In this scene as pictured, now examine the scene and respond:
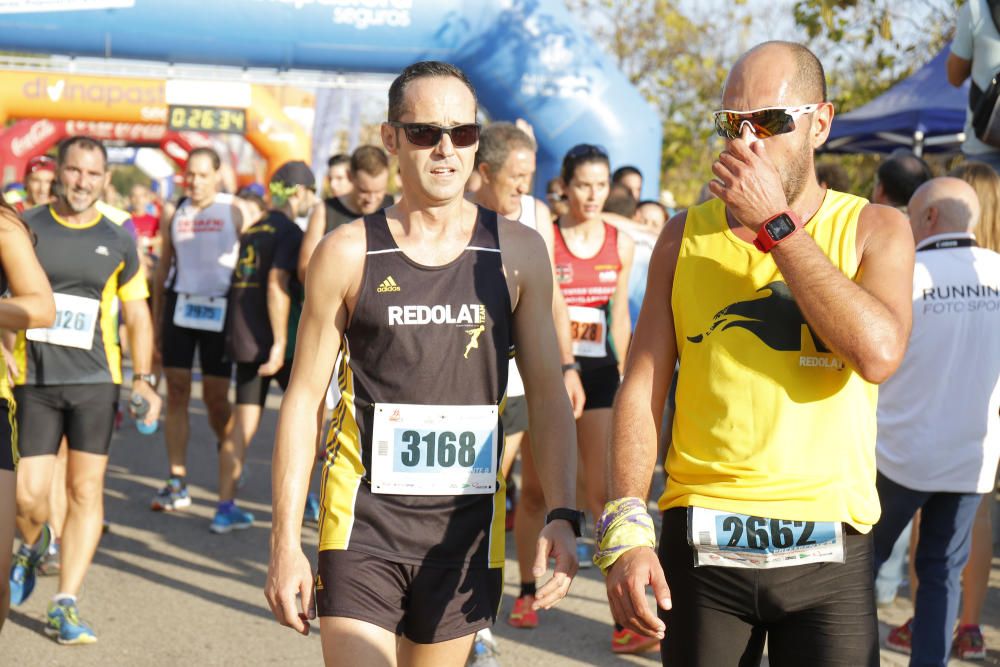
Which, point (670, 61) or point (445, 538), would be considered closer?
point (445, 538)

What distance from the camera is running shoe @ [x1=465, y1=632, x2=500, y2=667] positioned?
5.23m

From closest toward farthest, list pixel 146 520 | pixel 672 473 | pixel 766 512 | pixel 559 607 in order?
pixel 766 512 < pixel 672 473 < pixel 559 607 < pixel 146 520

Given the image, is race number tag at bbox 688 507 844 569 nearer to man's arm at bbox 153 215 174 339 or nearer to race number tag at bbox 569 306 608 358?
race number tag at bbox 569 306 608 358

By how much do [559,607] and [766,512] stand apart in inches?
153

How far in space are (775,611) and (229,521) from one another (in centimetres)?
568

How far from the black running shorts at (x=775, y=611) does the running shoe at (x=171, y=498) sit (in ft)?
20.3

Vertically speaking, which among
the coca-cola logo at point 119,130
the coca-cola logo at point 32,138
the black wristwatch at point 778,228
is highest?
the coca-cola logo at point 119,130

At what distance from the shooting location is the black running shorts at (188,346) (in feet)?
27.3

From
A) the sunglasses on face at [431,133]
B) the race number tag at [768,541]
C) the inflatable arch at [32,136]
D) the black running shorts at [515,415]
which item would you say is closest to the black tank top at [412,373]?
the sunglasses on face at [431,133]

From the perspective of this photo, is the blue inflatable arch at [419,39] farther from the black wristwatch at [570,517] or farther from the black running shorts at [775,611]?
the black running shorts at [775,611]

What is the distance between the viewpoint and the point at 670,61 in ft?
75.6

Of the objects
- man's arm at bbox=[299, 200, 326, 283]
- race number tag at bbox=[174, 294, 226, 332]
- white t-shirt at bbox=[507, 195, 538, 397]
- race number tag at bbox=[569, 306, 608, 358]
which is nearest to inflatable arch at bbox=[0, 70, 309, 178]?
race number tag at bbox=[174, 294, 226, 332]

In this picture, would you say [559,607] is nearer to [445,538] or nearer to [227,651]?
[227,651]

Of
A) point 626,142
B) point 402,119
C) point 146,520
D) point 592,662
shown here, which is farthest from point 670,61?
point 402,119
